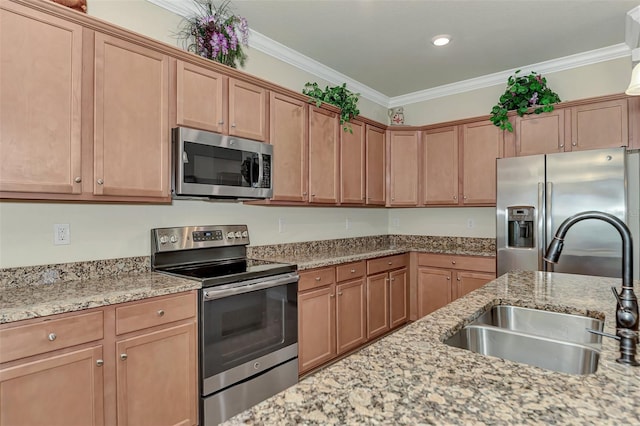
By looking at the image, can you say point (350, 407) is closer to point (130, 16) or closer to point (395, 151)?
point (130, 16)

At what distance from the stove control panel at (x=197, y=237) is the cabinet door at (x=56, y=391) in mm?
870

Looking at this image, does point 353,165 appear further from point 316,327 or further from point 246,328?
point 246,328

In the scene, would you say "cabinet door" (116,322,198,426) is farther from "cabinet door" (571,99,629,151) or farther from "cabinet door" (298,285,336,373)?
"cabinet door" (571,99,629,151)

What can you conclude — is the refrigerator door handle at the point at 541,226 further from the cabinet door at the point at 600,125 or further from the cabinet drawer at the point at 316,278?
the cabinet drawer at the point at 316,278

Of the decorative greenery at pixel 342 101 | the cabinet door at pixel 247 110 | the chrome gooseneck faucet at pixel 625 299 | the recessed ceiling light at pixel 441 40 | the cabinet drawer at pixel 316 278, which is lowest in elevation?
the cabinet drawer at pixel 316 278

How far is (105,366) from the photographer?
64.1 inches

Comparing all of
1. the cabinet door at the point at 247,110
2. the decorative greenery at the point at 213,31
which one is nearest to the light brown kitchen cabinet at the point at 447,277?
the cabinet door at the point at 247,110

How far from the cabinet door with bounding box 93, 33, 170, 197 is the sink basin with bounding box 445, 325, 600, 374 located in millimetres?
1805

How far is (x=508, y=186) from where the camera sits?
329 cm

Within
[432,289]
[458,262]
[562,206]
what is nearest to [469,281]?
[458,262]

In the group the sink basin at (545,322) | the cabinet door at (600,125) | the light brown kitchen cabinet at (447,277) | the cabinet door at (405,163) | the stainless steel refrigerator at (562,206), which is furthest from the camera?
the cabinet door at (405,163)

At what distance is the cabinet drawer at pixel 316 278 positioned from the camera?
267 centimetres

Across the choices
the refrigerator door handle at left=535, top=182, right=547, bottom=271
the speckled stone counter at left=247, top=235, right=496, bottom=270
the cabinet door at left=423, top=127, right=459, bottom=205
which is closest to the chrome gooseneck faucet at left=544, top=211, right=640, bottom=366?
the speckled stone counter at left=247, top=235, right=496, bottom=270

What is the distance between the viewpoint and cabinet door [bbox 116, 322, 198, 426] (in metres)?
1.70
